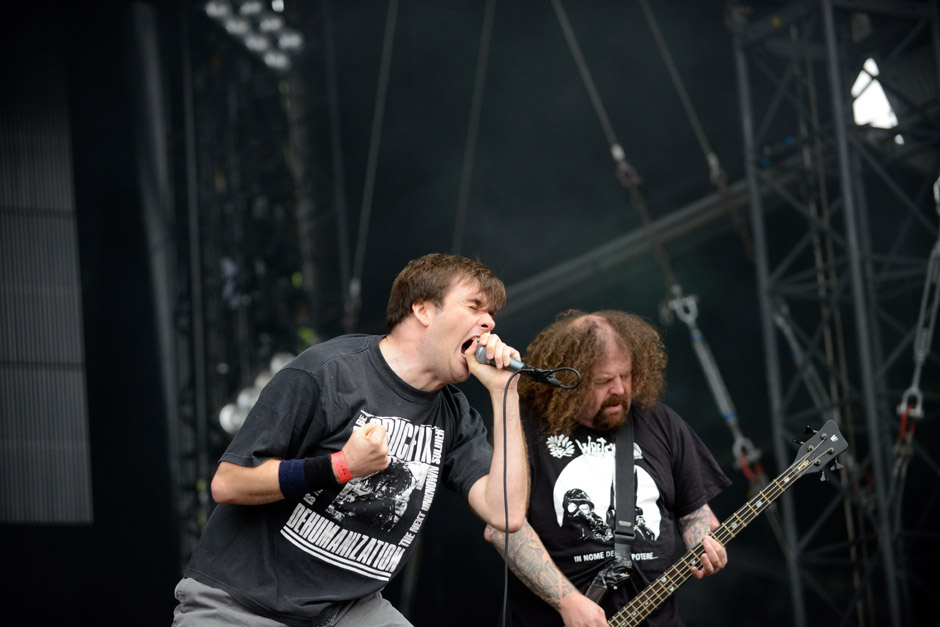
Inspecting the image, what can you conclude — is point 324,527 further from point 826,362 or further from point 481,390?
point 481,390

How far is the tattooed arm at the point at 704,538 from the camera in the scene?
3121mm

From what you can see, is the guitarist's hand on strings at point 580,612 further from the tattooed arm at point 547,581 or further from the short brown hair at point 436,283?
the short brown hair at point 436,283

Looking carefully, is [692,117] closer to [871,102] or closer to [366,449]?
[871,102]

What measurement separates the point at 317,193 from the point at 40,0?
2.84 m

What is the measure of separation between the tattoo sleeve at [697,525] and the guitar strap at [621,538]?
28 centimetres

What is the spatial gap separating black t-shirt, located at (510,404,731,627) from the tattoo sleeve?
37 mm

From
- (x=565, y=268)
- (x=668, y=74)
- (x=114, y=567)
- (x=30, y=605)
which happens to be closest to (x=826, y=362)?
(x=565, y=268)

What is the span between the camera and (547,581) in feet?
9.91

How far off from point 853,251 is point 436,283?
3.88 metres

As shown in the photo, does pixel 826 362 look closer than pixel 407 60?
Yes

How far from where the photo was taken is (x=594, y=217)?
25.6ft

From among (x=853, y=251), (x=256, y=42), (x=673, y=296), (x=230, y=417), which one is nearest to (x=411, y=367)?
(x=853, y=251)

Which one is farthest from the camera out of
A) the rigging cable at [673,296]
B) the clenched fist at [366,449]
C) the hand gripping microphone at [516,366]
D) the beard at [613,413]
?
the rigging cable at [673,296]

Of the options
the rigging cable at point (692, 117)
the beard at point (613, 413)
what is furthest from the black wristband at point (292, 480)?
the rigging cable at point (692, 117)
